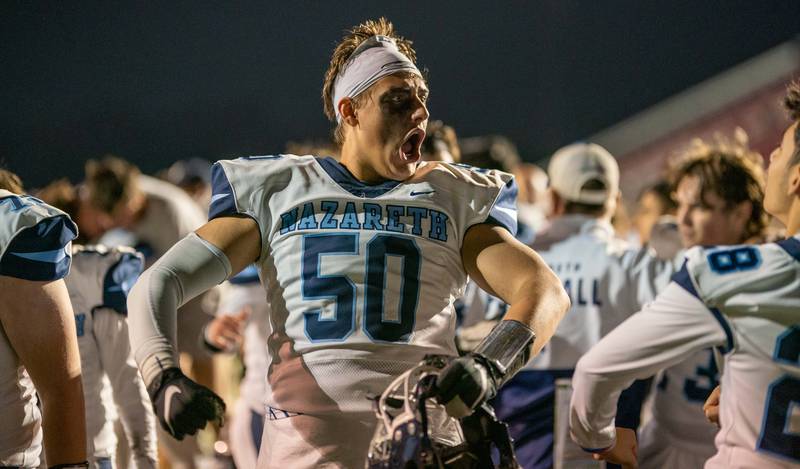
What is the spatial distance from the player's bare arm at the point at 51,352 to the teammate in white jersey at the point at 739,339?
1.40 m

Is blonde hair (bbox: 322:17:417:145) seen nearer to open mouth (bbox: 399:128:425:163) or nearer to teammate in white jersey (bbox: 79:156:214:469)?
open mouth (bbox: 399:128:425:163)

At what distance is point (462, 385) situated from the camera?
215 cm

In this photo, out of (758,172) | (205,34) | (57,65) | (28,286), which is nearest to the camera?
(28,286)

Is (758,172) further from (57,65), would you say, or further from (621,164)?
(57,65)

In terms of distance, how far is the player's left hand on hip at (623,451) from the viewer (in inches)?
118

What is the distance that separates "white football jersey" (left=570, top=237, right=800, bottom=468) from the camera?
2412mm

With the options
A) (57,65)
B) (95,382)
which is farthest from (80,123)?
(95,382)

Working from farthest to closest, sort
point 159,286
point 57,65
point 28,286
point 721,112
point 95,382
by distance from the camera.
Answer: point 57,65, point 721,112, point 95,382, point 28,286, point 159,286

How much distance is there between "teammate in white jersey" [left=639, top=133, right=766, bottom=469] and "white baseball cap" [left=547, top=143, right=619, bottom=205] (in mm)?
513

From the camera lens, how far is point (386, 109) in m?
2.74

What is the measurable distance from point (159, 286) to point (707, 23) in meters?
15.6

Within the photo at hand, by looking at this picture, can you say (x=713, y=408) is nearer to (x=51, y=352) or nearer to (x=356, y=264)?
(x=356, y=264)

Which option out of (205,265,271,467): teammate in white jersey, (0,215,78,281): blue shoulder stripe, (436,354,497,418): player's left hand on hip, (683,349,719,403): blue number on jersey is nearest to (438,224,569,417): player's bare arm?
(436,354,497,418): player's left hand on hip

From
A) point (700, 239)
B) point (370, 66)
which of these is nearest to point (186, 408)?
point (370, 66)
